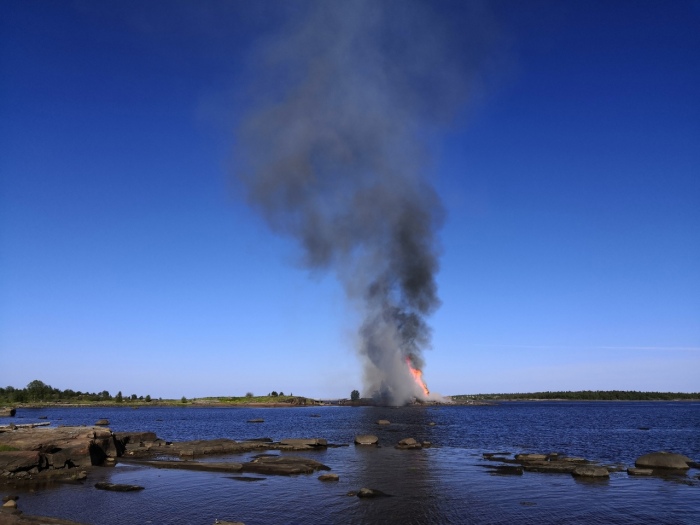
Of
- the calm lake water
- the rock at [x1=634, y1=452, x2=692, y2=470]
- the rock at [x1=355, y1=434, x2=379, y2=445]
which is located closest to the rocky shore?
the rock at [x1=634, y1=452, x2=692, y2=470]

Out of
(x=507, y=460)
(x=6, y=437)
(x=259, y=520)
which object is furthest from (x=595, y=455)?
(x=6, y=437)

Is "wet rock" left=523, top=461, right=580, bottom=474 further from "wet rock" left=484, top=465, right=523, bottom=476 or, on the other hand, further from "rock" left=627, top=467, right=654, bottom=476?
"rock" left=627, top=467, right=654, bottom=476

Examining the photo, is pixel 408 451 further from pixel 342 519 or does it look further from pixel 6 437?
pixel 6 437

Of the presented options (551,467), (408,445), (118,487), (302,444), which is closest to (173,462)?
(118,487)

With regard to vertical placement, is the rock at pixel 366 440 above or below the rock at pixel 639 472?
above

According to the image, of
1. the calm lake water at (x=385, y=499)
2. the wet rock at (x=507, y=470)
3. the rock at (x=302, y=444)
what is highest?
the rock at (x=302, y=444)

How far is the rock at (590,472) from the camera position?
152ft

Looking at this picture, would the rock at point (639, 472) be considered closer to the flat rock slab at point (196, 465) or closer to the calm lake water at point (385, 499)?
the calm lake water at point (385, 499)

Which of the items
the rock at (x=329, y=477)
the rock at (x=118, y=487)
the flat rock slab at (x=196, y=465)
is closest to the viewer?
the rock at (x=118, y=487)

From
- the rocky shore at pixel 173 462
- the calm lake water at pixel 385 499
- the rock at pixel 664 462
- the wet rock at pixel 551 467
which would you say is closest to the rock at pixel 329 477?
the rocky shore at pixel 173 462

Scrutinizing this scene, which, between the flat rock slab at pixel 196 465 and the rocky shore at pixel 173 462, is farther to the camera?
the flat rock slab at pixel 196 465

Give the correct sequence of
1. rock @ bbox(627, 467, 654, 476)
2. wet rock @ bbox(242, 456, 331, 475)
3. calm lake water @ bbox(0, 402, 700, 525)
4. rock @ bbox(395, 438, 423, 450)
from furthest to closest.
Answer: rock @ bbox(395, 438, 423, 450), wet rock @ bbox(242, 456, 331, 475), rock @ bbox(627, 467, 654, 476), calm lake water @ bbox(0, 402, 700, 525)

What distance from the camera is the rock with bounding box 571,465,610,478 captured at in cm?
4641

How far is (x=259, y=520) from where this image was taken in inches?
1277
